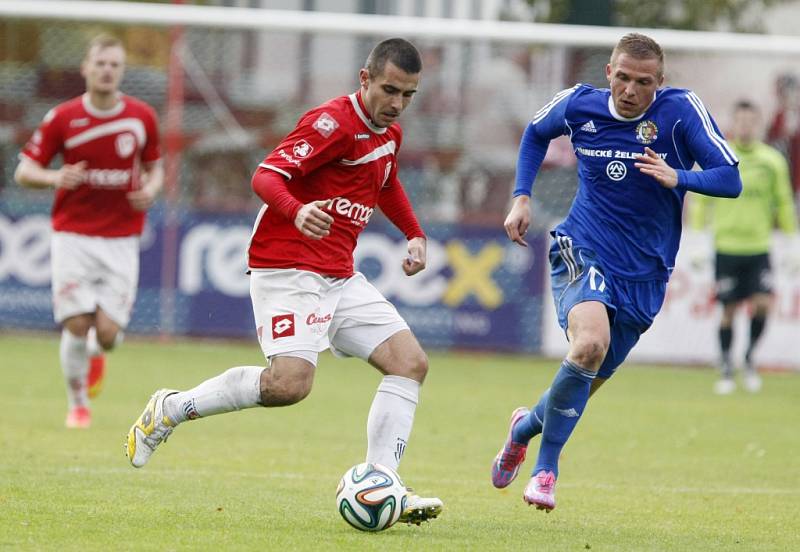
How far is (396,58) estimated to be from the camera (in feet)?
21.2

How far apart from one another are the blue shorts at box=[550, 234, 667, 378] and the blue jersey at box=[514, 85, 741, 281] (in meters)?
0.05

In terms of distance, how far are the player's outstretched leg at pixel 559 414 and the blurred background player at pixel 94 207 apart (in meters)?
4.37

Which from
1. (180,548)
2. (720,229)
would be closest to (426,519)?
(180,548)

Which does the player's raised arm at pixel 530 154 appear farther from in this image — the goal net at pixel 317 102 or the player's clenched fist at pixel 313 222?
the goal net at pixel 317 102

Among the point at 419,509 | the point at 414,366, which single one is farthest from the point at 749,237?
the point at 419,509

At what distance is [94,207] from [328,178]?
4.22 m

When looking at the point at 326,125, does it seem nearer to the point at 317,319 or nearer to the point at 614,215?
the point at 317,319

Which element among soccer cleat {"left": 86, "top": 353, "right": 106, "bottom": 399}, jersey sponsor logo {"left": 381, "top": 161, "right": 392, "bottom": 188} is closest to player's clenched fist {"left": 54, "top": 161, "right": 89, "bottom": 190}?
soccer cleat {"left": 86, "top": 353, "right": 106, "bottom": 399}

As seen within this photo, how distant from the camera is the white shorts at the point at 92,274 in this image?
10.3 m

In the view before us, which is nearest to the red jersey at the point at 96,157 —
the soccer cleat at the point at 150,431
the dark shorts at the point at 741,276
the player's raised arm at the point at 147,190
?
the player's raised arm at the point at 147,190

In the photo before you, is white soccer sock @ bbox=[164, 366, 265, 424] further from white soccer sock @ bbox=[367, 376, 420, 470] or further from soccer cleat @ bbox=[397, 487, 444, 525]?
soccer cleat @ bbox=[397, 487, 444, 525]

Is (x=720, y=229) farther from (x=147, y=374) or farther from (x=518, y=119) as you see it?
(x=147, y=374)

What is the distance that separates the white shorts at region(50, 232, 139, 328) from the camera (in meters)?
10.3

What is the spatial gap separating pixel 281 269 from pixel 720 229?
8.94m
